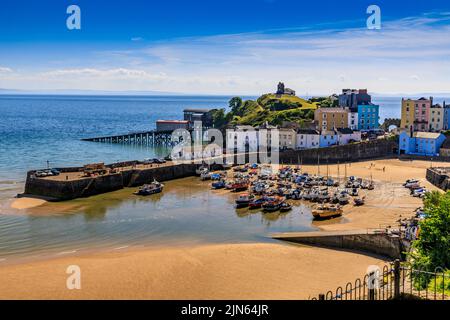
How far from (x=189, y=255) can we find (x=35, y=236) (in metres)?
10.3

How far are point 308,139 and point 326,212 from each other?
29.8 m

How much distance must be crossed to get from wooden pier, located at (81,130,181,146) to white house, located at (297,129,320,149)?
27.7 meters

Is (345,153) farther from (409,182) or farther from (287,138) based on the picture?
(409,182)

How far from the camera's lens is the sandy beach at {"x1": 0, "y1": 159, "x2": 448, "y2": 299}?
2184 cm

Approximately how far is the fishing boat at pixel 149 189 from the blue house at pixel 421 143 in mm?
31887

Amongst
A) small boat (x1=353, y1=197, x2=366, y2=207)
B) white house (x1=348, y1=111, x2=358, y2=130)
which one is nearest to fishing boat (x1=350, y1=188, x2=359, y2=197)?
small boat (x1=353, y1=197, x2=366, y2=207)

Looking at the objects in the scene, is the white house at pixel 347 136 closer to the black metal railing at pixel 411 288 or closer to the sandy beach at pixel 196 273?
the sandy beach at pixel 196 273

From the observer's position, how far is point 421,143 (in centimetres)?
6003

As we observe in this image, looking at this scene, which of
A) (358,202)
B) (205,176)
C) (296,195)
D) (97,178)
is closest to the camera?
(358,202)

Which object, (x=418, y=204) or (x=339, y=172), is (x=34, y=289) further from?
(x=339, y=172)

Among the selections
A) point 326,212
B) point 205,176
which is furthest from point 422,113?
point 326,212

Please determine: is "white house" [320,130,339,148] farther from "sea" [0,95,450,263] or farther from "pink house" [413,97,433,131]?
"sea" [0,95,450,263]

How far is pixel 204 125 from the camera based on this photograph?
96875 mm
